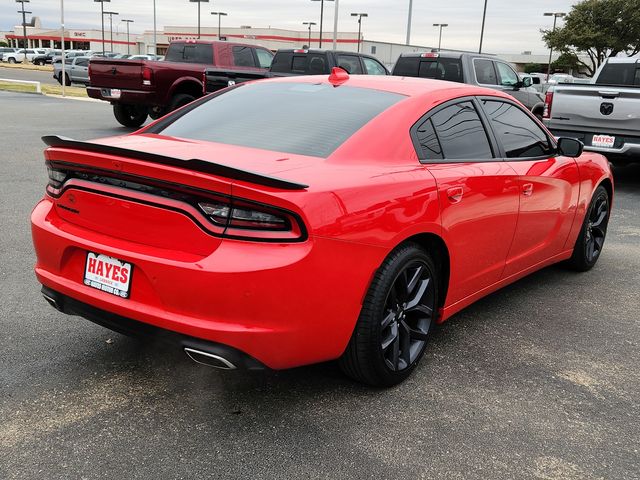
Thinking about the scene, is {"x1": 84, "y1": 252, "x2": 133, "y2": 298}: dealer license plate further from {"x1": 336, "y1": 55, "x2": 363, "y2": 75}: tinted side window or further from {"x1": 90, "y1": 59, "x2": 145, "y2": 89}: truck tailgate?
{"x1": 336, "y1": 55, "x2": 363, "y2": 75}: tinted side window

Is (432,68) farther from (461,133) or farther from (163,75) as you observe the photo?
(461,133)

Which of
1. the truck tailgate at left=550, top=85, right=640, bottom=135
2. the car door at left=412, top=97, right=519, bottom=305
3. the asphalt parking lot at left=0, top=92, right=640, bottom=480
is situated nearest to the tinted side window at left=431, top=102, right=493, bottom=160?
the car door at left=412, top=97, right=519, bottom=305

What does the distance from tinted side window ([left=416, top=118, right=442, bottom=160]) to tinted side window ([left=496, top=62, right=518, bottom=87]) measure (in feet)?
35.5

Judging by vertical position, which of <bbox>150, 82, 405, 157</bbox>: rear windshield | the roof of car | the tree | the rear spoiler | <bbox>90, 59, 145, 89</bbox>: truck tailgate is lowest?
<bbox>90, 59, 145, 89</bbox>: truck tailgate

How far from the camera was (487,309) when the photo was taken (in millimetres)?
4578

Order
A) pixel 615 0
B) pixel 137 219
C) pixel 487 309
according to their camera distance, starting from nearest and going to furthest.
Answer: pixel 137 219 → pixel 487 309 → pixel 615 0

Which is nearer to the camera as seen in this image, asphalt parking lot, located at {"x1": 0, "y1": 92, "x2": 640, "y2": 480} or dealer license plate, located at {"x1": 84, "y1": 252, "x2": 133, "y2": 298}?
asphalt parking lot, located at {"x1": 0, "y1": 92, "x2": 640, "y2": 480}

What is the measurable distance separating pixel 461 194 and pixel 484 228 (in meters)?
0.35

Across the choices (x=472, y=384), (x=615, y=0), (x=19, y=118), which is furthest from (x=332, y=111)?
(x=615, y=0)

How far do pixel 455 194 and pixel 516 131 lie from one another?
1199 mm

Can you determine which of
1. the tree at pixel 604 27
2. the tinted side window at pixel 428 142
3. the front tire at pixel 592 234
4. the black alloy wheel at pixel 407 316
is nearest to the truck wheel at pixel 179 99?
the front tire at pixel 592 234

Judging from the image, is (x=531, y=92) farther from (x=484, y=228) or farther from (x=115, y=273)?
(x=115, y=273)

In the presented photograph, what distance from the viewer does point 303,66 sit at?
15180mm

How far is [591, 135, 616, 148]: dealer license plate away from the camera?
9.08 m
